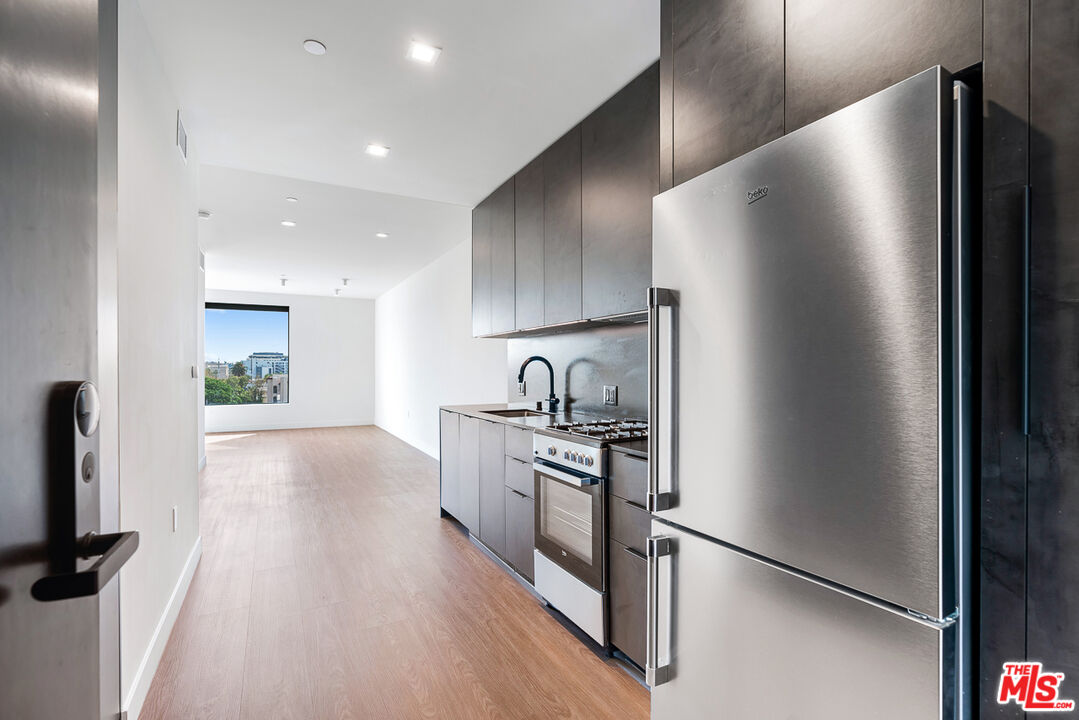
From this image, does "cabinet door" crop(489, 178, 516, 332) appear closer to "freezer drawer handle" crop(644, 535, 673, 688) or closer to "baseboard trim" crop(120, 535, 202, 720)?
"freezer drawer handle" crop(644, 535, 673, 688)

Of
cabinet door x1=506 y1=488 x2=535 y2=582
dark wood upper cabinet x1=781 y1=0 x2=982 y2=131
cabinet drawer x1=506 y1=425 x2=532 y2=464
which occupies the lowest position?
cabinet door x1=506 y1=488 x2=535 y2=582

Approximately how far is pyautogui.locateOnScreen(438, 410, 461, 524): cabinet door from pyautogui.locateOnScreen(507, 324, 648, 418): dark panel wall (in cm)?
57

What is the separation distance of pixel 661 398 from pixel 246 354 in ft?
33.2

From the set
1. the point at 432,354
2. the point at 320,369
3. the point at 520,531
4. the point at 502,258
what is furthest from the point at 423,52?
the point at 320,369

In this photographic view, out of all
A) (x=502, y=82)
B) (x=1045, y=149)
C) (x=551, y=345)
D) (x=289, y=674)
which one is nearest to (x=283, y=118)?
(x=502, y=82)

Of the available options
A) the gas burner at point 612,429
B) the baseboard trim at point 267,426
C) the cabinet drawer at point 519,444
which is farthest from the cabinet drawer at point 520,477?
the baseboard trim at point 267,426

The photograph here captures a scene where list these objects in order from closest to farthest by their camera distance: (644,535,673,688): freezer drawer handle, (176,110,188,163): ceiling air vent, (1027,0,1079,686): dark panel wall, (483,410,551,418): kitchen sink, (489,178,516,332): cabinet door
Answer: (1027,0,1079,686): dark panel wall < (644,535,673,688): freezer drawer handle < (176,110,188,163): ceiling air vent < (483,410,551,418): kitchen sink < (489,178,516,332): cabinet door

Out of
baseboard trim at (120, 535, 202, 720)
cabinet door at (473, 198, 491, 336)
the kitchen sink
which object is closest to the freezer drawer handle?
baseboard trim at (120, 535, 202, 720)

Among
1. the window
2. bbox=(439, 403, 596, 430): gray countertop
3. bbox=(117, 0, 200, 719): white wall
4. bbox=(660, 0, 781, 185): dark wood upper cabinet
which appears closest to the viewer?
bbox=(660, 0, 781, 185): dark wood upper cabinet

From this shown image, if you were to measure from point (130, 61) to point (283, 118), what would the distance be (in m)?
0.97

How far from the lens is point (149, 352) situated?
2.07m

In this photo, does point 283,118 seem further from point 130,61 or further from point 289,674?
point 289,674

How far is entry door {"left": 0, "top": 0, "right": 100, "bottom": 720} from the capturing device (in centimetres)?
48

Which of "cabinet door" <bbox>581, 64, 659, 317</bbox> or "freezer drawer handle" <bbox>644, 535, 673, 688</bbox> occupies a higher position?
"cabinet door" <bbox>581, 64, 659, 317</bbox>
